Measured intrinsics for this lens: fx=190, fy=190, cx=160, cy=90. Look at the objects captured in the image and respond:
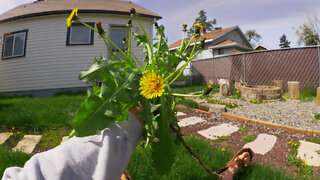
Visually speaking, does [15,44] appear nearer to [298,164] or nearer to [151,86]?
[151,86]

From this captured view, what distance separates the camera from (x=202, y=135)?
→ 3137 millimetres

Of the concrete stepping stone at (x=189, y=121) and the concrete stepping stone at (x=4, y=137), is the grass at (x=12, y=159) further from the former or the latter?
the concrete stepping stone at (x=189, y=121)

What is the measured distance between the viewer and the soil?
219 cm

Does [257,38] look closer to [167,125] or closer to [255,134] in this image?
[255,134]

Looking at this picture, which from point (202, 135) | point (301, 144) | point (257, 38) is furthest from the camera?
point (257, 38)

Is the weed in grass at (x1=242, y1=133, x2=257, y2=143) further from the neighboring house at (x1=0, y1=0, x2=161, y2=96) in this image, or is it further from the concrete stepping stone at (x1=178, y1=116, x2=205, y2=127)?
the neighboring house at (x1=0, y1=0, x2=161, y2=96)

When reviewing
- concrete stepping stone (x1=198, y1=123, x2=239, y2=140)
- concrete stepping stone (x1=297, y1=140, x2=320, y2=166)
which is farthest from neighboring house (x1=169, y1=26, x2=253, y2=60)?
concrete stepping stone (x1=297, y1=140, x2=320, y2=166)

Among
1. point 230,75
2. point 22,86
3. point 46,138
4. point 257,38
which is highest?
point 257,38

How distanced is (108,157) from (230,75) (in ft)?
36.8

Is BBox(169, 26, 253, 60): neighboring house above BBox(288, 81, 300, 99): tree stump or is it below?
above

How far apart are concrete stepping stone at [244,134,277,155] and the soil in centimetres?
5

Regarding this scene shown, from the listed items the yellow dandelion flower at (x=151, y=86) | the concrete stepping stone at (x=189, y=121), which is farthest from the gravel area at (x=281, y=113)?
the yellow dandelion flower at (x=151, y=86)

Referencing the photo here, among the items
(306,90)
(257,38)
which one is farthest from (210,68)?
(257,38)

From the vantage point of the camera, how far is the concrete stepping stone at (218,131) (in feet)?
10.2
